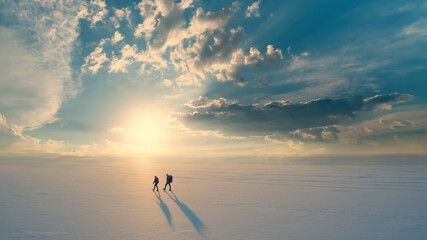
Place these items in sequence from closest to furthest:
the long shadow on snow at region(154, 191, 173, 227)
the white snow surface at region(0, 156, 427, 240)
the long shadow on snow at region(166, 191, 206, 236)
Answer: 1. the white snow surface at region(0, 156, 427, 240)
2. the long shadow on snow at region(166, 191, 206, 236)
3. the long shadow on snow at region(154, 191, 173, 227)

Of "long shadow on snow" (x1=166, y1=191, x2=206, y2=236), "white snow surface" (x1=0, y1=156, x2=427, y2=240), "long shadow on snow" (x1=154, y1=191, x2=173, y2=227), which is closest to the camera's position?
"white snow surface" (x1=0, y1=156, x2=427, y2=240)

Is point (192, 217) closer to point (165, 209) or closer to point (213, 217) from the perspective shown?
point (213, 217)

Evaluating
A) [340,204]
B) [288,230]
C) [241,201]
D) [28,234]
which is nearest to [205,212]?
[241,201]

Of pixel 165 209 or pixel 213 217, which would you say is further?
pixel 165 209

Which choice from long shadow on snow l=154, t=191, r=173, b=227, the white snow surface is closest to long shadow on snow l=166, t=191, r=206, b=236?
the white snow surface

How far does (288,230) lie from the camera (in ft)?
28.4

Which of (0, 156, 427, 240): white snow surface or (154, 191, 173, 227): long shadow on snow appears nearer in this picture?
(0, 156, 427, 240): white snow surface

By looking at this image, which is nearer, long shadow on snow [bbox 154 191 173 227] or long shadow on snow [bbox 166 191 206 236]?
long shadow on snow [bbox 166 191 206 236]

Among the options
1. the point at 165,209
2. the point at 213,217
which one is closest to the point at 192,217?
the point at 213,217

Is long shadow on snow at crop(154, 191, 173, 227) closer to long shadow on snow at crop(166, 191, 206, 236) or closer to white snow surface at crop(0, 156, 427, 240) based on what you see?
white snow surface at crop(0, 156, 427, 240)

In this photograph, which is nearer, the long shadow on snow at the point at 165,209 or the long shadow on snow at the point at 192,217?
the long shadow on snow at the point at 192,217

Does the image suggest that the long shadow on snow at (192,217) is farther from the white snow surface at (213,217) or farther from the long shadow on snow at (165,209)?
the long shadow on snow at (165,209)

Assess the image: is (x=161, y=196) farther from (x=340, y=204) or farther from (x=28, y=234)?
(x=340, y=204)

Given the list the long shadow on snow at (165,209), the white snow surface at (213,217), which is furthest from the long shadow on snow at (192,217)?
the long shadow on snow at (165,209)
